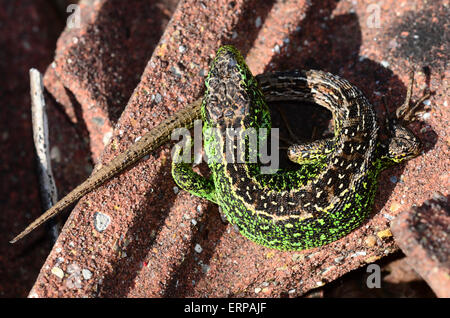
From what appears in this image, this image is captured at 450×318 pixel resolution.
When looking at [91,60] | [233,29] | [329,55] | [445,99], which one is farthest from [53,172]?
[445,99]

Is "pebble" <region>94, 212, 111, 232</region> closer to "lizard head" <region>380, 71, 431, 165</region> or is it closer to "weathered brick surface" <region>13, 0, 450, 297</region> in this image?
"weathered brick surface" <region>13, 0, 450, 297</region>

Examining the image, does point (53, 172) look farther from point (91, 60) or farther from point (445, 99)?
point (445, 99)

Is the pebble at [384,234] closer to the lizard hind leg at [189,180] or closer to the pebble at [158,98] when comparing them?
the lizard hind leg at [189,180]

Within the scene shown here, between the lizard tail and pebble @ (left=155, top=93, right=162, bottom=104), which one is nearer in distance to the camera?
the lizard tail

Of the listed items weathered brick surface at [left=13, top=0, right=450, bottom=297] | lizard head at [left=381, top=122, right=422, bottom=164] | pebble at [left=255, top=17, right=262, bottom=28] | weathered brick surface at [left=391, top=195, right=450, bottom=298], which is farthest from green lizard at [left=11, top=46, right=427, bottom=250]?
pebble at [left=255, top=17, right=262, bottom=28]

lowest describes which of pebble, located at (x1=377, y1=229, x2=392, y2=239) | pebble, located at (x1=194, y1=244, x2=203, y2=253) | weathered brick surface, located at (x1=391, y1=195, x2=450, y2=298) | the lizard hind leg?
pebble, located at (x1=194, y1=244, x2=203, y2=253)

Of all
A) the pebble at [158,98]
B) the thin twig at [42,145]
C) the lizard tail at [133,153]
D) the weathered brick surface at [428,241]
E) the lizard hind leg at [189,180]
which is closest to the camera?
the weathered brick surface at [428,241]

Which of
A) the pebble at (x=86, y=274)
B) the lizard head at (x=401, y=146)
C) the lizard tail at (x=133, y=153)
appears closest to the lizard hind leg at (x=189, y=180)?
the lizard tail at (x=133, y=153)
